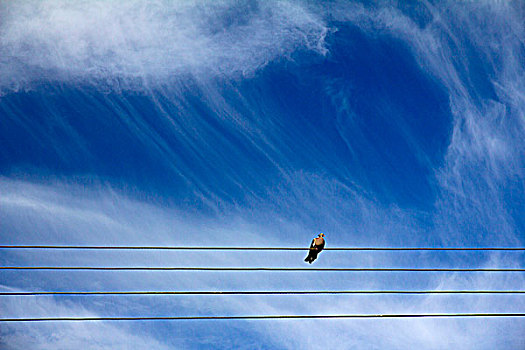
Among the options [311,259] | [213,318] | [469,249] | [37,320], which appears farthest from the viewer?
[311,259]

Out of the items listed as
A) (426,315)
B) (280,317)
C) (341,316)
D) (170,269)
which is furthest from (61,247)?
(426,315)

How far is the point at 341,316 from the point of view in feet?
37.2

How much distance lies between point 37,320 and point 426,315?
1032 cm

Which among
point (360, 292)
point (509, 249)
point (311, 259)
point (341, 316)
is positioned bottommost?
point (341, 316)

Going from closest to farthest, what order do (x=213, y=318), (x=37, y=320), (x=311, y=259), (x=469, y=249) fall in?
(x=37, y=320), (x=213, y=318), (x=469, y=249), (x=311, y=259)

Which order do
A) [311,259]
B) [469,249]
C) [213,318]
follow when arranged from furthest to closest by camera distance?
1. [311,259]
2. [469,249]
3. [213,318]

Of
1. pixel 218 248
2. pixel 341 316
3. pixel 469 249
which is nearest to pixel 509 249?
pixel 469 249

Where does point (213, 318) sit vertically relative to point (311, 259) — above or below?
below

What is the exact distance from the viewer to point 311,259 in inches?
634

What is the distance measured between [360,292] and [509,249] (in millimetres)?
5135

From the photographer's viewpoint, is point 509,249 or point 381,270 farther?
point 509,249

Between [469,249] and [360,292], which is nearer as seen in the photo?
[360,292]

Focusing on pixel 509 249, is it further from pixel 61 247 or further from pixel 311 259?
pixel 61 247

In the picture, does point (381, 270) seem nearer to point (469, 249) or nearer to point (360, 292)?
point (360, 292)
